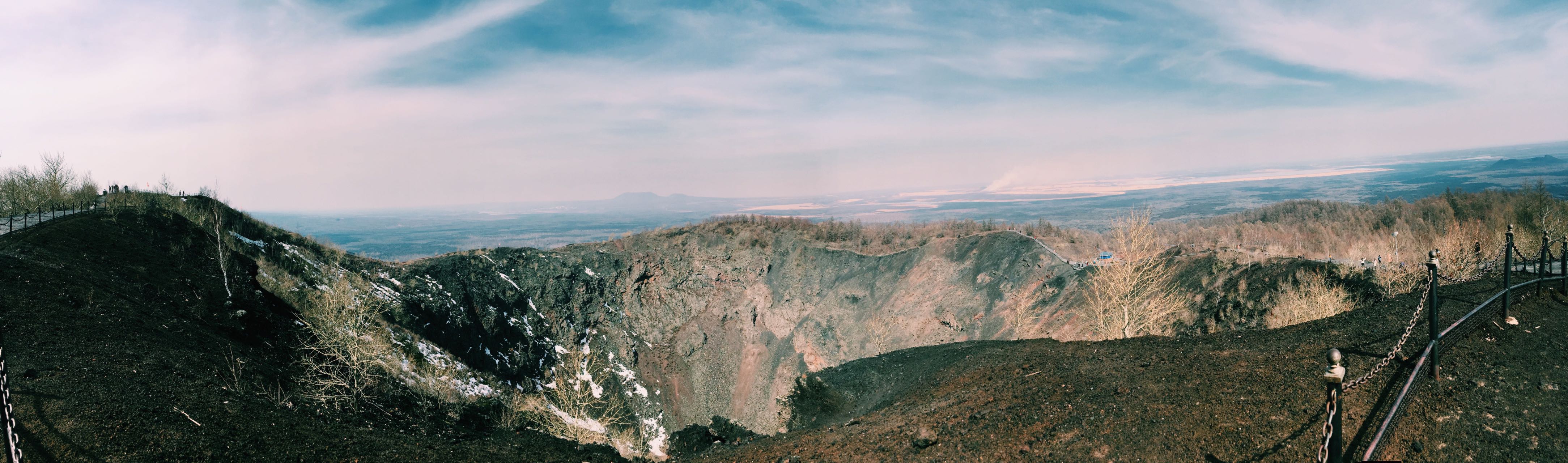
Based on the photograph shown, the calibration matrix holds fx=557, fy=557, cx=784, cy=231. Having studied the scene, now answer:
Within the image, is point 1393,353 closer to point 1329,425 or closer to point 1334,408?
point 1329,425

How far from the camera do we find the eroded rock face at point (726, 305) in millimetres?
33062

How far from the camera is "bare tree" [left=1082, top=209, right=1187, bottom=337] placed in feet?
53.9

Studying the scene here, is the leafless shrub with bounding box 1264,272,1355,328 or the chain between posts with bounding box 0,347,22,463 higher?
the chain between posts with bounding box 0,347,22,463

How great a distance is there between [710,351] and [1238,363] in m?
35.9

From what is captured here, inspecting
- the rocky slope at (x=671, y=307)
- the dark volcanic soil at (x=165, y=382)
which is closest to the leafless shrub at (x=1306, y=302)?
the rocky slope at (x=671, y=307)

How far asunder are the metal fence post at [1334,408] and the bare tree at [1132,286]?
1189 centimetres

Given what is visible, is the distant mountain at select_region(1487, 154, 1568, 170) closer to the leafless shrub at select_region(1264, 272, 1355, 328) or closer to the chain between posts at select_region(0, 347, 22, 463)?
the leafless shrub at select_region(1264, 272, 1355, 328)

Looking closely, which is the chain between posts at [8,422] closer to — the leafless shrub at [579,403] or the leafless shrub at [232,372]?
the leafless shrub at [232,372]

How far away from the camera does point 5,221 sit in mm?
19844

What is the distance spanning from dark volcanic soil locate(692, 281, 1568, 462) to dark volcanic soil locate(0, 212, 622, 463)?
20.0 ft

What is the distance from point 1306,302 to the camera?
57.5ft

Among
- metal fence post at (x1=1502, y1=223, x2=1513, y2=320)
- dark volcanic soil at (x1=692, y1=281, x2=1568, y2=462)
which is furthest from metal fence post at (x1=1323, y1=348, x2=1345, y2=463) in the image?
metal fence post at (x1=1502, y1=223, x2=1513, y2=320)

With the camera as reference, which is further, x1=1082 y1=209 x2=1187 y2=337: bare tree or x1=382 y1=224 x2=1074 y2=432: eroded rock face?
x1=382 y1=224 x2=1074 y2=432: eroded rock face

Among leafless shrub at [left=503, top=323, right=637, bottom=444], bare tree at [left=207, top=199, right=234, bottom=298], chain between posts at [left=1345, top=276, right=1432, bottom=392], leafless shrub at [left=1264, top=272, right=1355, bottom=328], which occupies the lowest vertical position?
leafless shrub at [left=503, top=323, right=637, bottom=444]
